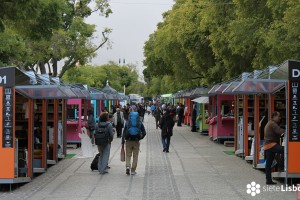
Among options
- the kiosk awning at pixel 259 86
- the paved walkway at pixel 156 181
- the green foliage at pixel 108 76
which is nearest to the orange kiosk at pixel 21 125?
the paved walkway at pixel 156 181

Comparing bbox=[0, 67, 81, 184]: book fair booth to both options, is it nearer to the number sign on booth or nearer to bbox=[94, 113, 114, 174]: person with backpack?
the number sign on booth

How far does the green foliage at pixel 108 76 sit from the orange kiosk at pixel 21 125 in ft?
122

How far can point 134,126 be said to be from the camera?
538 inches

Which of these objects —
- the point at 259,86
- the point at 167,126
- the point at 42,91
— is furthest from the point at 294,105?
the point at 167,126

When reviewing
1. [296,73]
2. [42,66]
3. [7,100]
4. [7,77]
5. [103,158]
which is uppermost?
[42,66]

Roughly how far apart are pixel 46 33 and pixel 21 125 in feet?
9.71

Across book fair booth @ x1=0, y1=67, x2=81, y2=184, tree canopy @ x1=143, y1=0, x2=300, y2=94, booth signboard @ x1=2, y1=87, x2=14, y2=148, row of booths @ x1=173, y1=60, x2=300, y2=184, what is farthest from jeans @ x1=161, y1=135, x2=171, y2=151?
booth signboard @ x1=2, y1=87, x2=14, y2=148

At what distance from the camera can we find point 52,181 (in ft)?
42.4

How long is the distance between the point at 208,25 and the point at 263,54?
780 cm

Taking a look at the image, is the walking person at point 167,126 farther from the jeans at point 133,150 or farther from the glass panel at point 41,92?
the glass panel at point 41,92

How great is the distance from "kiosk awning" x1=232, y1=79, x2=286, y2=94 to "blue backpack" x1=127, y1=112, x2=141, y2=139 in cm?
265

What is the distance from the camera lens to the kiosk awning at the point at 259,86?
12.7 metres

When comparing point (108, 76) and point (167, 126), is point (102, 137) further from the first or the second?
point (108, 76)

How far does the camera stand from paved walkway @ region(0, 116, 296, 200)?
10.8 metres
